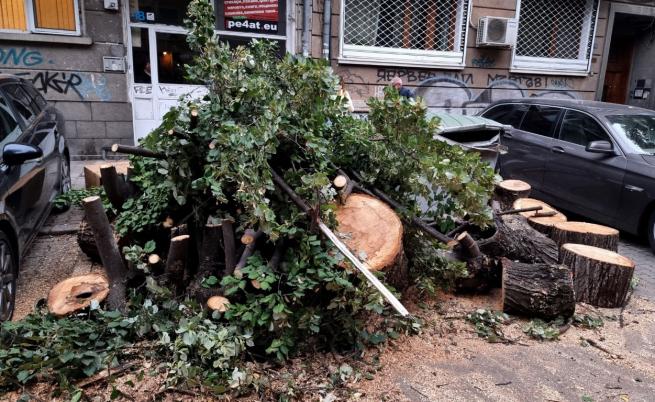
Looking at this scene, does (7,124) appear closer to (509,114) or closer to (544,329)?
(544,329)

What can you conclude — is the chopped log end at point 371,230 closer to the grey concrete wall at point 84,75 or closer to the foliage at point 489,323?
the foliage at point 489,323

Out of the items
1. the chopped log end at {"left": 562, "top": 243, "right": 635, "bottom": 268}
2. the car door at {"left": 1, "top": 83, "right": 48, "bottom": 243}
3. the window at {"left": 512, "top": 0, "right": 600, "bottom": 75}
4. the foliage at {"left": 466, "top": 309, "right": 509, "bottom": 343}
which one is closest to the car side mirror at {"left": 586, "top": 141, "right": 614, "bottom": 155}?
the chopped log end at {"left": 562, "top": 243, "right": 635, "bottom": 268}

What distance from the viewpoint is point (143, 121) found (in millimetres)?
9148

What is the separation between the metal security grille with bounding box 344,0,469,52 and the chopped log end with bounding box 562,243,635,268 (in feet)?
22.7

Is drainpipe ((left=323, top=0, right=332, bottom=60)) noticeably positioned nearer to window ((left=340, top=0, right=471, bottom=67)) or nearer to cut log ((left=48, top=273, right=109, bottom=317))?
window ((left=340, top=0, right=471, bottom=67))

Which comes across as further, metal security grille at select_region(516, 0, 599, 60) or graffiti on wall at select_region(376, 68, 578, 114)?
metal security grille at select_region(516, 0, 599, 60)

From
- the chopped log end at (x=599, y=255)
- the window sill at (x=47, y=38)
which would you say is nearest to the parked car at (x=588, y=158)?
the chopped log end at (x=599, y=255)

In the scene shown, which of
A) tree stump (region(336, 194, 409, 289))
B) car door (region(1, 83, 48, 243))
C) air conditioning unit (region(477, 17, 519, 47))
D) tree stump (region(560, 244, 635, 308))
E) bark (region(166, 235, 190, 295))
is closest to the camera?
tree stump (region(336, 194, 409, 289))

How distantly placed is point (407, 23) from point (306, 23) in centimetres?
252

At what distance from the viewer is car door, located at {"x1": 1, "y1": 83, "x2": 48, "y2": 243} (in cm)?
388

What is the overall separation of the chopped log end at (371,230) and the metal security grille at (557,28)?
9.83m

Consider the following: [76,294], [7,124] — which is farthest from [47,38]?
[76,294]

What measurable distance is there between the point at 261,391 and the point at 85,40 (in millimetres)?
7421

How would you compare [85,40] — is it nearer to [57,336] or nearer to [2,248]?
[2,248]
